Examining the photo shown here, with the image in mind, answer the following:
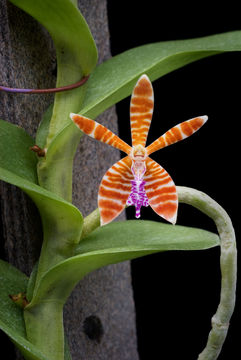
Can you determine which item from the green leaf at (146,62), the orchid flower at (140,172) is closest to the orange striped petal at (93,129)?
the orchid flower at (140,172)

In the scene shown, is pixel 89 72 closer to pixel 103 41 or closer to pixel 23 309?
pixel 103 41

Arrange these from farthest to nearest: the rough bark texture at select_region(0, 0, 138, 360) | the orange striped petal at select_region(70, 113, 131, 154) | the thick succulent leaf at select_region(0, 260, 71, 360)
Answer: the rough bark texture at select_region(0, 0, 138, 360) → the thick succulent leaf at select_region(0, 260, 71, 360) → the orange striped petal at select_region(70, 113, 131, 154)

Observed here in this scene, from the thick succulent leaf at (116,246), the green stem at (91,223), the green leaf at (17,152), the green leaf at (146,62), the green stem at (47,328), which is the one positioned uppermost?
the green leaf at (146,62)

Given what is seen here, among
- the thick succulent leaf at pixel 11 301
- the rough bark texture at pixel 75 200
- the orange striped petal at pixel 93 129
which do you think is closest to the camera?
the orange striped petal at pixel 93 129

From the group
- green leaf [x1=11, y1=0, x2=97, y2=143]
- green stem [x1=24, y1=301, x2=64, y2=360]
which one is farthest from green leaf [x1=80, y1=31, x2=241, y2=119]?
green stem [x1=24, y1=301, x2=64, y2=360]

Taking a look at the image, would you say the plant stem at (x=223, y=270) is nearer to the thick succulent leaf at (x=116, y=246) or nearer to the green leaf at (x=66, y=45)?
the thick succulent leaf at (x=116, y=246)

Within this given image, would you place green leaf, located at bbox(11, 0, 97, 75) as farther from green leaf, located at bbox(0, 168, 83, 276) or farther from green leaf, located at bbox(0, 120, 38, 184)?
green leaf, located at bbox(0, 168, 83, 276)
